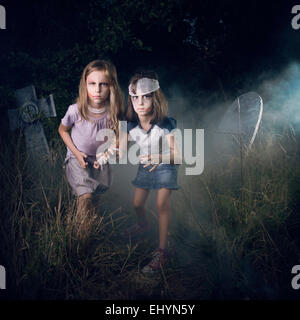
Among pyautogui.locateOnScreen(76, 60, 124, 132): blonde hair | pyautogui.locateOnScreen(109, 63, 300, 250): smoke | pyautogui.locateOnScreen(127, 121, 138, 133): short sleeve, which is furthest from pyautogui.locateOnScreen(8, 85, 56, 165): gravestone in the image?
pyautogui.locateOnScreen(109, 63, 300, 250): smoke

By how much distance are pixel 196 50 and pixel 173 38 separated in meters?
0.33

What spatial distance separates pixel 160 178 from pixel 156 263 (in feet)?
2.04

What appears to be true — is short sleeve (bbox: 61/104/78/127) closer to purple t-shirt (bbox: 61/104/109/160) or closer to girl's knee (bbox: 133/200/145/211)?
purple t-shirt (bbox: 61/104/109/160)

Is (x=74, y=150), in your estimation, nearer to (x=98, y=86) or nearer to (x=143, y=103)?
(x=98, y=86)

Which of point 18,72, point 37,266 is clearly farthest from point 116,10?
point 37,266

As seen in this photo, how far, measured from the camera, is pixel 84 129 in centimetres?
251

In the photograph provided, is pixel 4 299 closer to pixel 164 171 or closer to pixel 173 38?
pixel 164 171

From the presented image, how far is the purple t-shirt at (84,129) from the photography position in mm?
2481

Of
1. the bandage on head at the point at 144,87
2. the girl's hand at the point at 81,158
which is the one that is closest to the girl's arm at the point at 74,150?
the girl's hand at the point at 81,158

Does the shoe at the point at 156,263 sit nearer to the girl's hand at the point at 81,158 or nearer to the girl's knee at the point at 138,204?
the girl's knee at the point at 138,204

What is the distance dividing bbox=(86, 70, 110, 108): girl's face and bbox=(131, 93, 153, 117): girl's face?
0.21 metres

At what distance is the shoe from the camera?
235 centimetres

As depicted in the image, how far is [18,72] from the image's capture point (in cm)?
380

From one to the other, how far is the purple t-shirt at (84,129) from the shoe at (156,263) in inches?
35.4
